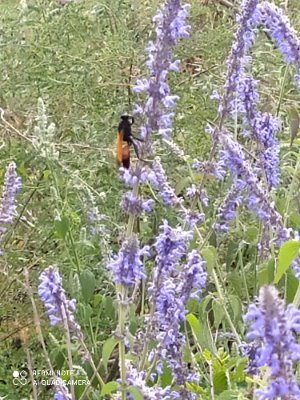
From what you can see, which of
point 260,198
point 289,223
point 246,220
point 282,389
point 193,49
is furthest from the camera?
point 193,49

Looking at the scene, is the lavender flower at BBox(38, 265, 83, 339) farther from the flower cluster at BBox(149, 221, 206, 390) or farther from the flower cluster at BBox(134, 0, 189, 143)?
the flower cluster at BBox(134, 0, 189, 143)

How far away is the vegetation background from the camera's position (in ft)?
7.26

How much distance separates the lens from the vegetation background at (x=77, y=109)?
221 centimetres

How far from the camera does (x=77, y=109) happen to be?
8.70 feet

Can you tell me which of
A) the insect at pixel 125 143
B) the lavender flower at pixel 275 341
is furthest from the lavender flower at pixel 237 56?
the lavender flower at pixel 275 341

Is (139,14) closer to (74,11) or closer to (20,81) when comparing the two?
(74,11)

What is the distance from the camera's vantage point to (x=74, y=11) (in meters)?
2.67

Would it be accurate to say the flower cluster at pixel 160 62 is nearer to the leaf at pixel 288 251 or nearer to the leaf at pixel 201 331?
the leaf at pixel 288 251

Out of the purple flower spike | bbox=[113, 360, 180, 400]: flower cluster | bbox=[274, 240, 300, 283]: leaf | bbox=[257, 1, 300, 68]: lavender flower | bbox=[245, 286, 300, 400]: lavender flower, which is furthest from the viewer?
the purple flower spike

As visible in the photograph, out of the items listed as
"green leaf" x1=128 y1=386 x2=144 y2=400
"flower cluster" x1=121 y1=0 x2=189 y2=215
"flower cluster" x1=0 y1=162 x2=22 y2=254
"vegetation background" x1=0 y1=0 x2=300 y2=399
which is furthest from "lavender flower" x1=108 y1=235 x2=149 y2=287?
"vegetation background" x1=0 y1=0 x2=300 y2=399

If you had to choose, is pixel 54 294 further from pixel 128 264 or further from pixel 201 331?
pixel 201 331

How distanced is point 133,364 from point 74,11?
1.51 meters

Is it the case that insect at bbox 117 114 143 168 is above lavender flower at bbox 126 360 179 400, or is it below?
above

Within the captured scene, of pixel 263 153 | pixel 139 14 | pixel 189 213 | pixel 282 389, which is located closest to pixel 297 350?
pixel 282 389
